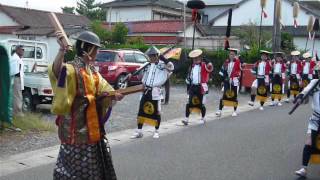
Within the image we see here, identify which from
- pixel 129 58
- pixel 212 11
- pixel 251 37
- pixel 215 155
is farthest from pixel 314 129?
pixel 212 11

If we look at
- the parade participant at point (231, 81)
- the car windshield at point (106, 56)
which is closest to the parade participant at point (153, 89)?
the parade participant at point (231, 81)

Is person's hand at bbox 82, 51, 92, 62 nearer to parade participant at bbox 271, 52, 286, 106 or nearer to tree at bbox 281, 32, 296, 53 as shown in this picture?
parade participant at bbox 271, 52, 286, 106

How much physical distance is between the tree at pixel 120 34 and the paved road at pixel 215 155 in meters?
18.8

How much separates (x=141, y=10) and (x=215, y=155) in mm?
37087

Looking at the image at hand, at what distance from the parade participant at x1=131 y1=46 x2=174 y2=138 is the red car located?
27.0ft

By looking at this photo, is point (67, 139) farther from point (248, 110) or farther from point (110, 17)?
point (110, 17)

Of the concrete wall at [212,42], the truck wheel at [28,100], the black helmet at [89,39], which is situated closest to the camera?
the black helmet at [89,39]

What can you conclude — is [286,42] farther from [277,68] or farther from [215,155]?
[215,155]

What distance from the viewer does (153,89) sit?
9961mm

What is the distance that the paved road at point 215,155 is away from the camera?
275 inches

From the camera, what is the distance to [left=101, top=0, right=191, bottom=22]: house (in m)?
43.9

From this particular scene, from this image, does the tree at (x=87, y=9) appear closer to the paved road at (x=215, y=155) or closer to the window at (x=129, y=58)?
the window at (x=129, y=58)

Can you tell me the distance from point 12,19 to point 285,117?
3109 cm

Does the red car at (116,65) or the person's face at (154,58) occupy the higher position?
the person's face at (154,58)
